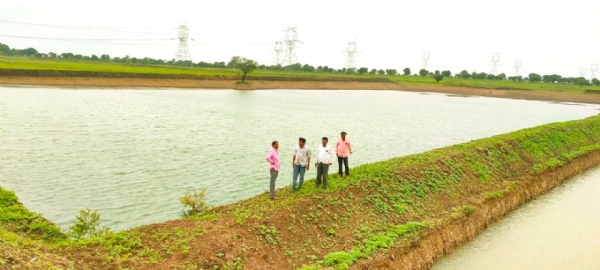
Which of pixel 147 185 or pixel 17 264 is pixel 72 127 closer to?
pixel 147 185

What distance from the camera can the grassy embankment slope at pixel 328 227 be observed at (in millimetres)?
9266

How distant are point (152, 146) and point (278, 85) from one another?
230ft

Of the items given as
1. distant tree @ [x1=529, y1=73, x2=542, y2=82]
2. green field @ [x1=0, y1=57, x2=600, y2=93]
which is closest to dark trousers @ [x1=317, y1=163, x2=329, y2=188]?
green field @ [x1=0, y1=57, x2=600, y2=93]

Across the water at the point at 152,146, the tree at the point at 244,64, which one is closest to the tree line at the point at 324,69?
the tree at the point at 244,64

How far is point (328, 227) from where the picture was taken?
40.1ft

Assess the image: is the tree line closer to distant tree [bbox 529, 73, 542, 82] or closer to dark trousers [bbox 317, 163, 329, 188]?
distant tree [bbox 529, 73, 542, 82]

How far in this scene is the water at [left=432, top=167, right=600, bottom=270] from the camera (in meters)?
13.5

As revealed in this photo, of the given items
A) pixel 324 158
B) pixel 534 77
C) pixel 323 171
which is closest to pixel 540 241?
pixel 323 171

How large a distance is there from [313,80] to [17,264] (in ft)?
325

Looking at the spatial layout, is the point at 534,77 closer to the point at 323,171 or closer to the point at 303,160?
the point at 323,171

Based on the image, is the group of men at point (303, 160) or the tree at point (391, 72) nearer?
the group of men at point (303, 160)

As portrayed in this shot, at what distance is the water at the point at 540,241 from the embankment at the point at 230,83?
61.0 meters

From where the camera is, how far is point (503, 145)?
2414 cm

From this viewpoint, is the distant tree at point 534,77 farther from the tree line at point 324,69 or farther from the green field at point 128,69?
the green field at point 128,69
